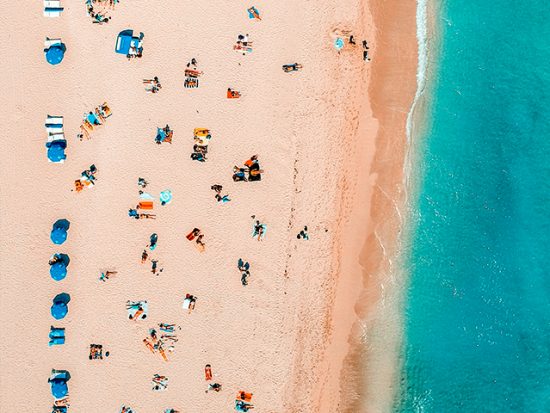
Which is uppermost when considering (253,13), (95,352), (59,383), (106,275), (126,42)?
(253,13)

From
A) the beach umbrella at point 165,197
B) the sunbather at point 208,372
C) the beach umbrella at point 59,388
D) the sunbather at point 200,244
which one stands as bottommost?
the beach umbrella at point 59,388

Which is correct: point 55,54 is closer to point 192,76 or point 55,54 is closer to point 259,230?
point 192,76

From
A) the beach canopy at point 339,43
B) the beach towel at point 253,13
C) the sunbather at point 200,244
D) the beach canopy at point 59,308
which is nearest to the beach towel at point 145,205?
the sunbather at point 200,244

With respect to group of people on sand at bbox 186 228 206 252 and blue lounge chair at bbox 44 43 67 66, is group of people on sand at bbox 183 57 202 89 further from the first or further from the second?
group of people on sand at bbox 186 228 206 252

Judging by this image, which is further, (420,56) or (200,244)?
(420,56)

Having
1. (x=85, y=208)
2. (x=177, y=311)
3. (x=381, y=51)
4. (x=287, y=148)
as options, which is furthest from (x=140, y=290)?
(x=381, y=51)

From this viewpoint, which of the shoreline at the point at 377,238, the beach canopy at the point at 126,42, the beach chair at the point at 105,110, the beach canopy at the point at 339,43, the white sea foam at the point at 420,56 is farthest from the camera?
the white sea foam at the point at 420,56

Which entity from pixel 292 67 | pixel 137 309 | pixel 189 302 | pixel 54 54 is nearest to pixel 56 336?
pixel 137 309

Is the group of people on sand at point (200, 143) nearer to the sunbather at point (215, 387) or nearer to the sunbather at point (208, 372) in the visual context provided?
the sunbather at point (208, 372)
